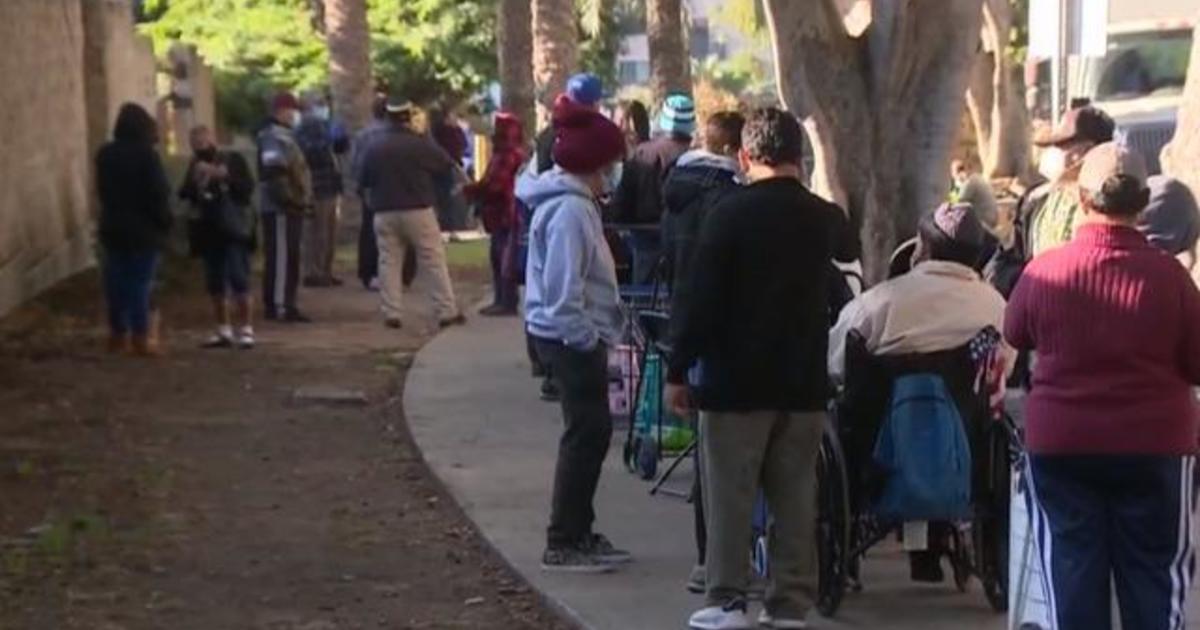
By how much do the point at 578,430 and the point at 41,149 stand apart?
529 inches

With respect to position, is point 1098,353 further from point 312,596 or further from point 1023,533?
point 312,596

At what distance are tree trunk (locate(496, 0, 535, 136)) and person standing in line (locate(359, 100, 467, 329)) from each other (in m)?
9.06

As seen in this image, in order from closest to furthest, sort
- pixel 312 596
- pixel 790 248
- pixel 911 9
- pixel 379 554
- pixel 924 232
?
pixel 790 248 → pixel 924 232 → pixel 312 596 → pixel 379 554 → pixel 911 9

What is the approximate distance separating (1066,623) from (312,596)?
3864mm

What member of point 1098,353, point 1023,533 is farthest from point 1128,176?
point 1023,533

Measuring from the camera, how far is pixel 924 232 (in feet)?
29.9

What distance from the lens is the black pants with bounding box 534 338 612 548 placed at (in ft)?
32.0

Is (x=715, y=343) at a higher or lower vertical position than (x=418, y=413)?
higher

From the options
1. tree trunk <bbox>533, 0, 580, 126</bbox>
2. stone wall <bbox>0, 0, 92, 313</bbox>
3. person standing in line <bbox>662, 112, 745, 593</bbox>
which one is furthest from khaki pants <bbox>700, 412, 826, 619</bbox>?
tree trunk <bbox>533, 0, 580, 126</bbox>

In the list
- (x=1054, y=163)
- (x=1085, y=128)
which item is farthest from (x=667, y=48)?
(x=1085, y=128)

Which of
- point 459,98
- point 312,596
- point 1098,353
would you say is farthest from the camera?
point 459,98

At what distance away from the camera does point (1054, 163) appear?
11172mm

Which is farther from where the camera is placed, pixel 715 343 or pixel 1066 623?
pixel 715 343

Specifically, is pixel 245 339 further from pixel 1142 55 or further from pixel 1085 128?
pixel 1142 55
